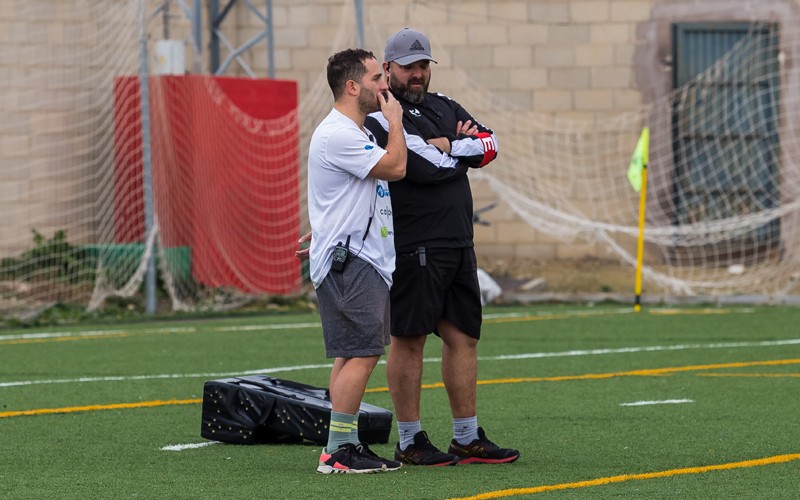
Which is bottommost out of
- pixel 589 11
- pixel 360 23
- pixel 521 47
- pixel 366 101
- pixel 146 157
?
pixel 146 157

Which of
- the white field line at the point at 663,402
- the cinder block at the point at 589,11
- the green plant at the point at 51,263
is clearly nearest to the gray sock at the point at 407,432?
the white field line at the point at 663,402

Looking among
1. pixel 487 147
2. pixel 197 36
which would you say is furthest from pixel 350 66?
pixel 197 36

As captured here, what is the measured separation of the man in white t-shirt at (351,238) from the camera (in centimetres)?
663

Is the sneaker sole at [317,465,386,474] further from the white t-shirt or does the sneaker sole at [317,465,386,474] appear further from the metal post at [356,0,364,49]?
the metal post at [356,0,364,49]

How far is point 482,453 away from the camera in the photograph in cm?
704

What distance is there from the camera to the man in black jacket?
22.8 ft

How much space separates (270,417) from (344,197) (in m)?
1.48

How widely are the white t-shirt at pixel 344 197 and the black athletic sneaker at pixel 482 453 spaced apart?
0.90 m

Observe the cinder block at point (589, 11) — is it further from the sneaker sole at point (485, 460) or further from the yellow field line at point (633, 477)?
the sneaker sole at point (485, 460)

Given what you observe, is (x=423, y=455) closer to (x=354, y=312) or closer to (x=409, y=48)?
(x=354, y=312)

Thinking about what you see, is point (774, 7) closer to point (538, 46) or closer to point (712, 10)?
point (712, 10)

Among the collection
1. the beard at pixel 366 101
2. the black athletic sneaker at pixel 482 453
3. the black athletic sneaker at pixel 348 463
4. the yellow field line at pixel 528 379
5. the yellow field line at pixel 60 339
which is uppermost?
the beard at pixel 366 101

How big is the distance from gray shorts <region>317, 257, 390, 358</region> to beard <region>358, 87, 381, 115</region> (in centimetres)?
64

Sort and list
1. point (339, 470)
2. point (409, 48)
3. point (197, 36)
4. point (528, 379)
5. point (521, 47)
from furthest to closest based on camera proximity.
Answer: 1. point (521, 47)
2. point (197, 36)
3. point (528, 379)
4. point (409, 48)
5. point (339, 470)
